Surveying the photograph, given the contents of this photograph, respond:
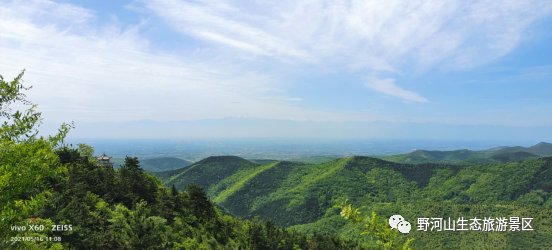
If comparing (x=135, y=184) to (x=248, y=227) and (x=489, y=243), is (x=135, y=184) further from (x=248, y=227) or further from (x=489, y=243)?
(x=489, y=243)

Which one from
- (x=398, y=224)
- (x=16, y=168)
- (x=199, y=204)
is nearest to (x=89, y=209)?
(x=199, y=204)

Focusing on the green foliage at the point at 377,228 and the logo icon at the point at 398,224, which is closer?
the green foliage at the point at 377,228

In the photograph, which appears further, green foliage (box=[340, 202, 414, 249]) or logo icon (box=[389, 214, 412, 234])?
logo icon (box=[389, 214, 412, 234])

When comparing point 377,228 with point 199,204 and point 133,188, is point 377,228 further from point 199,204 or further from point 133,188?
point 199,204

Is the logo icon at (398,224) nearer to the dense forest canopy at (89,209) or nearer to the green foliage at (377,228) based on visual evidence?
the green foliage at (377,228)

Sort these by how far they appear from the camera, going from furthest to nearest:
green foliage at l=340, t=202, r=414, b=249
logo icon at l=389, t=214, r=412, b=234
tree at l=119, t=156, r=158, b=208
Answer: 1. tree at l=119, t=156, r=158, b=208
2. logo icon at l=389, t=214, r=412, b=234
3. green foliage at l=340, t=202, r=414, b=249

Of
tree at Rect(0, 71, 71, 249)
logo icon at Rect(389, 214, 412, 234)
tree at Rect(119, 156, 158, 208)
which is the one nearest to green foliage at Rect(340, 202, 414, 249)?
logo icon at Rect(389, 214, 412, 234)

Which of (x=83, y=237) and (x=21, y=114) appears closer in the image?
(x=21, y=114)

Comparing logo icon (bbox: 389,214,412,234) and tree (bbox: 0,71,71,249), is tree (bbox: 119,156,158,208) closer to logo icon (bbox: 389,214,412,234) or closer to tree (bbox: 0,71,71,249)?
tree (bbox: 0,71,71,249)

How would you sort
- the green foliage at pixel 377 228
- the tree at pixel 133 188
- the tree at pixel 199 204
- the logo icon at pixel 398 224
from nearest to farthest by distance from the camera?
the green foliage at pixel 377 228 < the logo icon at pixel 398 224 < the tree at pixel 133 188 < the tree at pixel 199 204

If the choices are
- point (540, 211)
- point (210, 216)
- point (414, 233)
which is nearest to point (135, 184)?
point (210, 216)

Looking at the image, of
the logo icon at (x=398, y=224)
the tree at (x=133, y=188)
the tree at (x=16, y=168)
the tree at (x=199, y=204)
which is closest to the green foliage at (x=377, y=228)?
the logo icon at (x=398, y=224)
